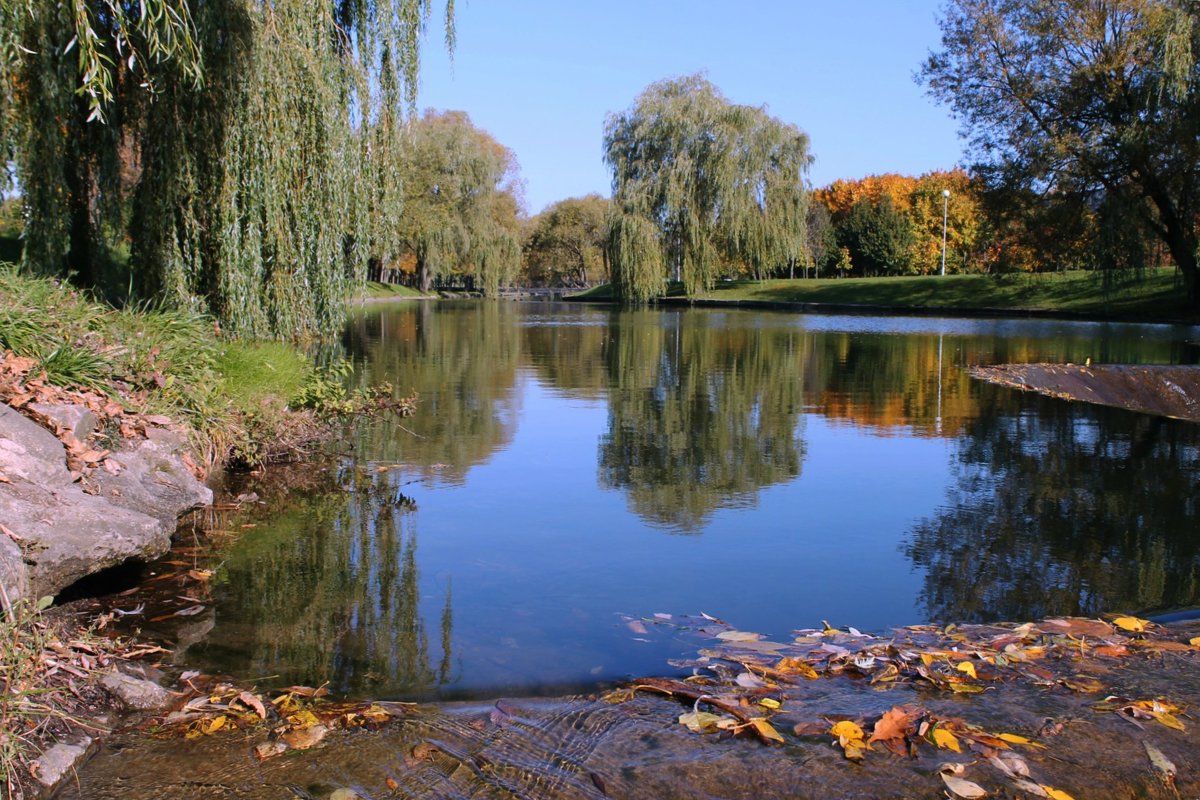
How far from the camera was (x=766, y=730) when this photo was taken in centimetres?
378

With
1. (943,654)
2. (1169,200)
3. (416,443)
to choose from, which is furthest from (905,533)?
(1169,200)

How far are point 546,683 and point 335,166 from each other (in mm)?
7833

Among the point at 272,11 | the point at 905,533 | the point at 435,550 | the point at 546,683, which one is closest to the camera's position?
the point at 546,683

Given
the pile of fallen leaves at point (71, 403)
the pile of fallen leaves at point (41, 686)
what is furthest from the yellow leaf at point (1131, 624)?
the pile of fallen leaves at point (71, 403)

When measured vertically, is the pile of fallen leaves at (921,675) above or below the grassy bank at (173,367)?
below

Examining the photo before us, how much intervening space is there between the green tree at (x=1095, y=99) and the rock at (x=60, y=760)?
1267 inches

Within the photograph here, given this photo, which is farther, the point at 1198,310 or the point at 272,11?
the point at 1198,310

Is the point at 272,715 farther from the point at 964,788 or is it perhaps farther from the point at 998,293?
the point at 998,293

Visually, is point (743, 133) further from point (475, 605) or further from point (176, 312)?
point (475, 605)

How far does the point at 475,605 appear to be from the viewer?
5.66m

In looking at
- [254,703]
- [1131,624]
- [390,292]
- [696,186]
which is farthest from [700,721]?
[390,292]

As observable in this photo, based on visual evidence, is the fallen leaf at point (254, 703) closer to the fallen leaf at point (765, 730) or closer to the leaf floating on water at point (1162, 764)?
the fallen leaf at point (765, 730)

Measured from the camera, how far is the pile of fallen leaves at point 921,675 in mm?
3652

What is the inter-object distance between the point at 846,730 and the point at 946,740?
1.16 ft
